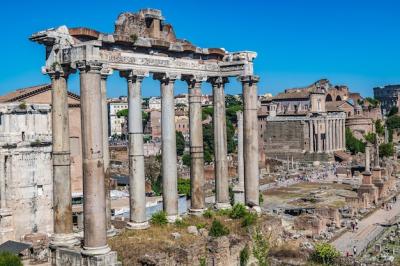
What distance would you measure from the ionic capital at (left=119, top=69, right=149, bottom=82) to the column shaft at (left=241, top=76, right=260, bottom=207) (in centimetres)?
398

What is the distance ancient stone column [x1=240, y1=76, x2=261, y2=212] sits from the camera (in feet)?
61.6

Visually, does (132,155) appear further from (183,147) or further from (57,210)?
(183,147)

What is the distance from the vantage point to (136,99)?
16.3m

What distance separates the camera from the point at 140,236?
1572 cm

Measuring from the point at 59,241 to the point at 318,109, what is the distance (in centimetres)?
8018

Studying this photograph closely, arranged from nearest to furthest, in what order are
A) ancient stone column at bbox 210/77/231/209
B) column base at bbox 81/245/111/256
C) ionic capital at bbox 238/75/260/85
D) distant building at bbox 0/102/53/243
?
1. column base at bbox 81/245/111/256
2. ionic capital at bbox 238/75/260/85
3. ancient stone column at bbox 210/77/231/209
4. distant building at bbox 0/102/53/243

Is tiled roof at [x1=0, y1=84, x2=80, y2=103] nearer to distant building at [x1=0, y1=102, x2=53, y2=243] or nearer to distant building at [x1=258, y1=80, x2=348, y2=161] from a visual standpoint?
distant building at [x1=0, y1=102, x2=53, y2=243]

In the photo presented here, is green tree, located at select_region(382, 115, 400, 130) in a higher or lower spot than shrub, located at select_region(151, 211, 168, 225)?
higher

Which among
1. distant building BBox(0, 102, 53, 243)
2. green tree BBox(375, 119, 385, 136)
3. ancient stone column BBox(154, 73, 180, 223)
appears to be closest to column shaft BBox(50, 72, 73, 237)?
ancient stone column BBox(154, 73, 180, 223)

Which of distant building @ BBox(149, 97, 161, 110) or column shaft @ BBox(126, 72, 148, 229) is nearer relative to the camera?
column shaft @ BBox(126, 72, 148, 229)

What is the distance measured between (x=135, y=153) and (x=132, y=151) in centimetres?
11

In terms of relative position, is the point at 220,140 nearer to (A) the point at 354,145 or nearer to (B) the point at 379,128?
(A) the point at 354,145

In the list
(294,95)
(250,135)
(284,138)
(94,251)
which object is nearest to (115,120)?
(294,95)

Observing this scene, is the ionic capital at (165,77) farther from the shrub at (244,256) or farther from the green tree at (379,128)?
the green tree at (379,128)
